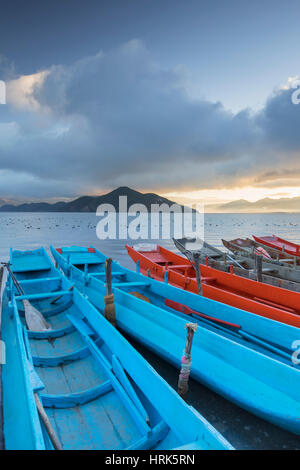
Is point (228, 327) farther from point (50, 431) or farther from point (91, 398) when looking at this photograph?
point (50, 431)

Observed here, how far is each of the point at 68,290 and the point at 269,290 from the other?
249 inches

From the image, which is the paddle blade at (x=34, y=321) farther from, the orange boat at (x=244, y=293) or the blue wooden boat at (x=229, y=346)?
the orange boat at (x=244, y=293)

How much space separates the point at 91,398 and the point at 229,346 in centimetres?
249

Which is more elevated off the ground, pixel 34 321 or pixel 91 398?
pixel 34 321

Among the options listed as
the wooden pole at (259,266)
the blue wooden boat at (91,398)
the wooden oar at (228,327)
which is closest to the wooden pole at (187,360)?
the blue wooden boat at (91,398)

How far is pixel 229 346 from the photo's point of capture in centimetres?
468

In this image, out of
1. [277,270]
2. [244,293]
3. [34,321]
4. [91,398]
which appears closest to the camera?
[91,398]

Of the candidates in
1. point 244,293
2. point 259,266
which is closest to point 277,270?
point 259,266

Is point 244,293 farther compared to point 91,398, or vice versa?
point 244,293

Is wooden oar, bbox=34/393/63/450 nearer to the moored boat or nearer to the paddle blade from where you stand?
the paddle blade

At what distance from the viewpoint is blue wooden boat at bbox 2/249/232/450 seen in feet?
10.3

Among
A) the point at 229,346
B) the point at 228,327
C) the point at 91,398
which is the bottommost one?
the point at 91,398
